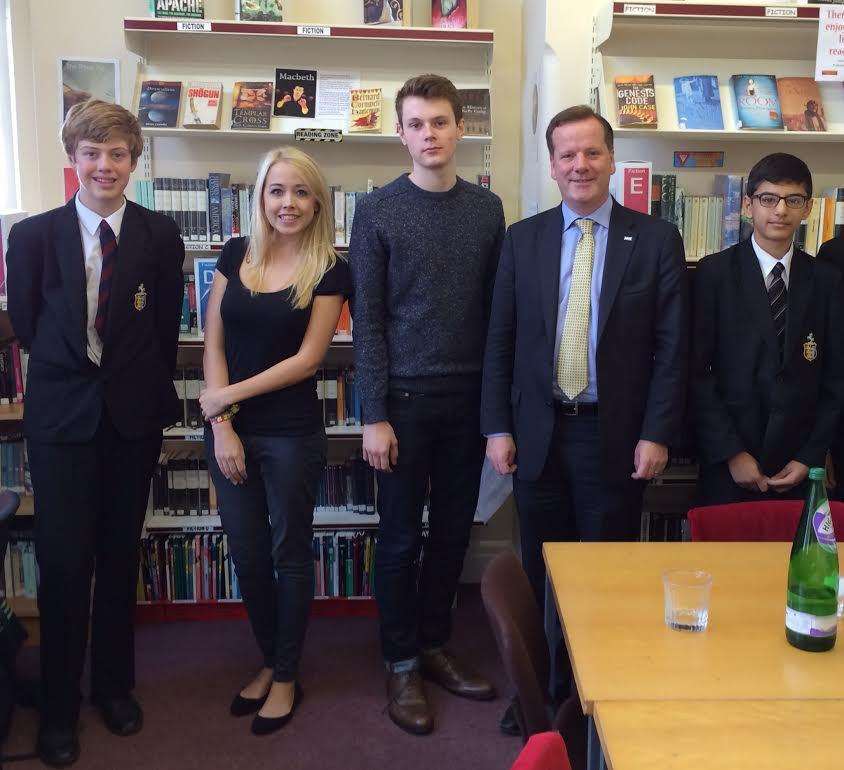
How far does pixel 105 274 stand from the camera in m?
2.32

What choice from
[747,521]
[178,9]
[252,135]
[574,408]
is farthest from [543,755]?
[178,9]

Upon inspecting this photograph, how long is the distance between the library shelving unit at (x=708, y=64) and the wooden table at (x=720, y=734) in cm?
226

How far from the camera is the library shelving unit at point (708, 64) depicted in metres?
2.96

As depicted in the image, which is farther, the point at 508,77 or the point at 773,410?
the point at 508,77

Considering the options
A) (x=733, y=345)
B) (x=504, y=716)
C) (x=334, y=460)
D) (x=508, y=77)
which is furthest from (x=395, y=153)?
(x=504, y=716)

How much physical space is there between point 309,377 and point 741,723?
61.6 inches

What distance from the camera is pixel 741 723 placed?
3.98 feet

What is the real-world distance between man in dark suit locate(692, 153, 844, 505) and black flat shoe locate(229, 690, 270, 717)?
1.55 meters

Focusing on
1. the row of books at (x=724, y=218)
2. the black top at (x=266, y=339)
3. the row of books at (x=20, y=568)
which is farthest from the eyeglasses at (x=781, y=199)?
the row of books at (x=20, y=568)

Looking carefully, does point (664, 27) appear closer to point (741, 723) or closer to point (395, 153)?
point (395, 153)

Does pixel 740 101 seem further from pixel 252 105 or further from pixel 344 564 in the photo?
pixel 344 564

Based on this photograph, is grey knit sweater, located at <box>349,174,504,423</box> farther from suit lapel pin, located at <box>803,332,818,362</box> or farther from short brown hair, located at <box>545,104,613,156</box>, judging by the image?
suit lapel pin, located at <box>803,332,818,362</box>

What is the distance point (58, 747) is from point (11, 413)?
1.20 metres

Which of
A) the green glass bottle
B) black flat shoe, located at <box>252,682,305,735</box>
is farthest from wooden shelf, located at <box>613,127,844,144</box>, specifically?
black flat shoe, located at <box>252,682,305,735</box>
